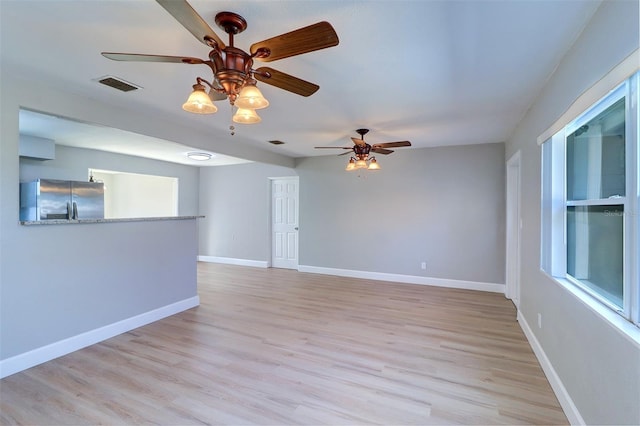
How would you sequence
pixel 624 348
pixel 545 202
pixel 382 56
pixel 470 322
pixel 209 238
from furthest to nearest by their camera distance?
1. pixel 209 238
2. pixel 470 322
3. pixel 545 202
4. pixel 382 56
5. pixel 624 348

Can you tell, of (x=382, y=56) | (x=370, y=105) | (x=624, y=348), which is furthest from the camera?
(x=370, y=105)

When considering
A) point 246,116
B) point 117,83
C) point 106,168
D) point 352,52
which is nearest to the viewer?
point 246,116

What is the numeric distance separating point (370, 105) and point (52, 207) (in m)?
5.12

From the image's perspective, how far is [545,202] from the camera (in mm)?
2588

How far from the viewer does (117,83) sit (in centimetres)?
268

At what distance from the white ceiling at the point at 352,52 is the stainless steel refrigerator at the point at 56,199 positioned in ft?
4.35

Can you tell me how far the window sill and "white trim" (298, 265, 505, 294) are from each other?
3.25 metres

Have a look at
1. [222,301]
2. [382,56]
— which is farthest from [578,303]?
[222,301]

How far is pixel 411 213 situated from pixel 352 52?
402cm

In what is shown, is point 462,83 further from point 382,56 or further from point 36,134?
point 36,134

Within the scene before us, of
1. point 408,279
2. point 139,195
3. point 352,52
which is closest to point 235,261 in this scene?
point 139,195

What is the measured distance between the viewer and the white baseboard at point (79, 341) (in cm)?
256

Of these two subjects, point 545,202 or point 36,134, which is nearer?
point 545,202

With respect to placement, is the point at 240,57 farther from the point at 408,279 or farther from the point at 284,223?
the point at 284,223
